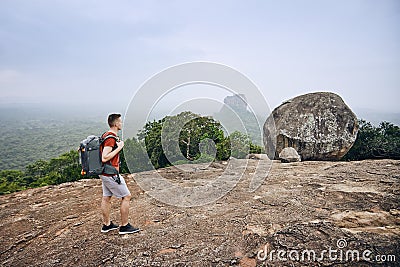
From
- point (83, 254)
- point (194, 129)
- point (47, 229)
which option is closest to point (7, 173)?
point (194, 129)

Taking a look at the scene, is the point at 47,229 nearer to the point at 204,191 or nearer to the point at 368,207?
the point at 204,191

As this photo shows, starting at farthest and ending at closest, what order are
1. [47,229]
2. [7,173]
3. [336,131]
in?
[7,173] → [336,131] → [47,229]

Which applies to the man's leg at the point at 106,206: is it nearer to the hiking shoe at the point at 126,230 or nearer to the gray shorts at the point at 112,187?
the gray shorts at the point at 112,187

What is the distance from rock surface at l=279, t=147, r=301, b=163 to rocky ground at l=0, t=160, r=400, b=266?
344 cm

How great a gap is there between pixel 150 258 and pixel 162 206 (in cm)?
214

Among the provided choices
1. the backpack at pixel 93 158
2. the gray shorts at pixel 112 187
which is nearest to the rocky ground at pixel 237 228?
the gray shorts at pixel 112 187

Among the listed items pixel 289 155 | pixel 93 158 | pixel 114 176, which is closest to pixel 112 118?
pixel 93 158

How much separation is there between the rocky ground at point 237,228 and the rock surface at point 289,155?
135 inches

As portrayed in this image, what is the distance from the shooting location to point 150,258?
12.0 feet

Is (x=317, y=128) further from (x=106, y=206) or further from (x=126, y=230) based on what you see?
(x=106, y=206)

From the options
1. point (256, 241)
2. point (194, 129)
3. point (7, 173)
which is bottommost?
point (7, 173)

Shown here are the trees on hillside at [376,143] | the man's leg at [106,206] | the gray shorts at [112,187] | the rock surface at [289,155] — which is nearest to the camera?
the gray shorts at [112,187]

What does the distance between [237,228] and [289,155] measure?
7.16 meters

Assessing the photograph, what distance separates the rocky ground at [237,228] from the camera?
11.5 feet
